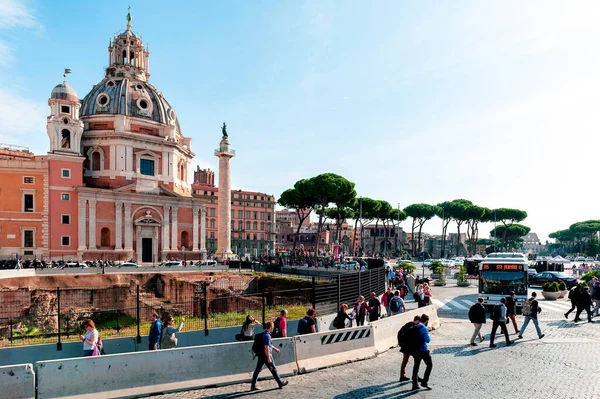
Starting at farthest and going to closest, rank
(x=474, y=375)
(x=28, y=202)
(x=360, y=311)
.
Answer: (x=28, y=202) < (x=360, y=311) < (x=474, y=375)

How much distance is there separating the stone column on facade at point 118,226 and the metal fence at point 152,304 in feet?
37.8

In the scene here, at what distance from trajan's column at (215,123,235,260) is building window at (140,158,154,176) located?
7.42 meters

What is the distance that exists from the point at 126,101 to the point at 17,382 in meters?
48.3

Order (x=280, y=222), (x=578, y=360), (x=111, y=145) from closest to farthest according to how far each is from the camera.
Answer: (x=578, y=360)
(x=111, y=145)
(x=280, y=222)

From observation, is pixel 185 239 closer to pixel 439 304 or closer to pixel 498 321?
pixel 439 304

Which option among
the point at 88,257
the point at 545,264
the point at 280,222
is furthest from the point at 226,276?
the point at 280,222

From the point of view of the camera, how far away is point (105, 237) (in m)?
46.5

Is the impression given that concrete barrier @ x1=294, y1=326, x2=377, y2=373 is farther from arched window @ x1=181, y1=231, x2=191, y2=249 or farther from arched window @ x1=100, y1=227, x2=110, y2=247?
arched window @ x1=181, y1=231, x2=191, y2=249

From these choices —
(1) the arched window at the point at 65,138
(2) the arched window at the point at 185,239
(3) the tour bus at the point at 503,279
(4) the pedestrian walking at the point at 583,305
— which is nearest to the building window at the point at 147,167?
(1) the arched window at the point at 65,138

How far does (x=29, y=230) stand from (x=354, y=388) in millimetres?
42639

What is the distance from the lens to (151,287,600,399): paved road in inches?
343

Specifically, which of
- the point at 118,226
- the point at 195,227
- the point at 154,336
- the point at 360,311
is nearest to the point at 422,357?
the point at 360,311

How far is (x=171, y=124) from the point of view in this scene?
5384 cm

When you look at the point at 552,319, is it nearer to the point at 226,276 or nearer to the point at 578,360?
the point at 578,360
